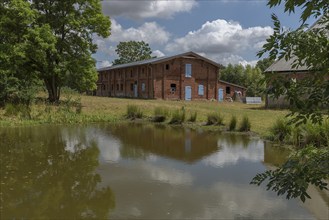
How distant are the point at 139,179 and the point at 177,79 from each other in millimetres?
34037

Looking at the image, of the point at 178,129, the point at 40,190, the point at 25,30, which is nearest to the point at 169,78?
the point at 25,30

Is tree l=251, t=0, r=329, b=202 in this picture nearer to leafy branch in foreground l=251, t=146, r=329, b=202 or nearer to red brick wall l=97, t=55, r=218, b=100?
leafy branch in foreground l=251, t=146, r=329, b=202

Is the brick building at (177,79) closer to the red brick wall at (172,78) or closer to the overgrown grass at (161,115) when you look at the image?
the red brick wall at (172,78)

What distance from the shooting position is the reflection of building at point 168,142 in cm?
1222

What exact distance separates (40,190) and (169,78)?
34.9 m

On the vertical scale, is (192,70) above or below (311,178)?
above

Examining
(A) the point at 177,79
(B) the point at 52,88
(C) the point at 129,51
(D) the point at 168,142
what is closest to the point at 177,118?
(D) the point at 168,142

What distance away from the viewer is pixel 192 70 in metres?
43.0

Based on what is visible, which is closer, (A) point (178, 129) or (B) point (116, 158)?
(B) point (116, 158)

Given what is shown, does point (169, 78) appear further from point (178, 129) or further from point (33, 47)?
point (178, 129)

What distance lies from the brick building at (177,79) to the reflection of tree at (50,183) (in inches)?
1115

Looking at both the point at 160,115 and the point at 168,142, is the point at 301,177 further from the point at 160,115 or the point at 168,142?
the point at 160,115

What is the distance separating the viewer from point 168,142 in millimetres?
14555

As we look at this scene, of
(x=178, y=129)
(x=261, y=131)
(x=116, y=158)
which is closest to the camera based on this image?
(x=116, y=158)
